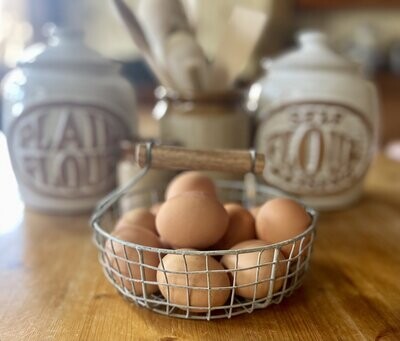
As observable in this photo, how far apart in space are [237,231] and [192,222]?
0.23 feet

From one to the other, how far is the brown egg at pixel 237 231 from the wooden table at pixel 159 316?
77 millimetres

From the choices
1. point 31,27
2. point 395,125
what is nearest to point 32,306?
point 31,27

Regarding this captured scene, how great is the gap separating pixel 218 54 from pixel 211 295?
443 millimetres

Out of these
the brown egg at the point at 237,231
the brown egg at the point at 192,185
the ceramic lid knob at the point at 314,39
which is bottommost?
the brown egg at the point at 237,231

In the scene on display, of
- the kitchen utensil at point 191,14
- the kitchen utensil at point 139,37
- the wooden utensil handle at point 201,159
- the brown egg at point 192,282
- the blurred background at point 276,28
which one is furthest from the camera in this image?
the blurred background at point 276,28

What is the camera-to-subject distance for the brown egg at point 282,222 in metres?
0.48

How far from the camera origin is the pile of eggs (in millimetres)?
423

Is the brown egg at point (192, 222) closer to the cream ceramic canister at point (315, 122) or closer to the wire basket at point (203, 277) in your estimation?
the wire basket at point (203, 277)

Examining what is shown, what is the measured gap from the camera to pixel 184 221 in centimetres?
46

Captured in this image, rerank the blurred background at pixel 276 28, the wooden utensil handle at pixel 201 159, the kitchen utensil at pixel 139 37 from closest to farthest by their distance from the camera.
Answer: the wooden utensil handle at pixel 201 159
the kitchen utensil at pixel 139 37
the blurred background at pixel 276 28

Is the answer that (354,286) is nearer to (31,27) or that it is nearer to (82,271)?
(82,271)

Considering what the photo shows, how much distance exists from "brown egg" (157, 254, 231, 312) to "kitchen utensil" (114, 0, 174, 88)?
386 millimetres

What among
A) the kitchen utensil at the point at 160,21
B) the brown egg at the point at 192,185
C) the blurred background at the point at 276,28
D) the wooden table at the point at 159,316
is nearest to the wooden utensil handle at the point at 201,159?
the brown egg at the point at 192,185

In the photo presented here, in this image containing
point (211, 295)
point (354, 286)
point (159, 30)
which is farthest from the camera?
point (159, 30)
